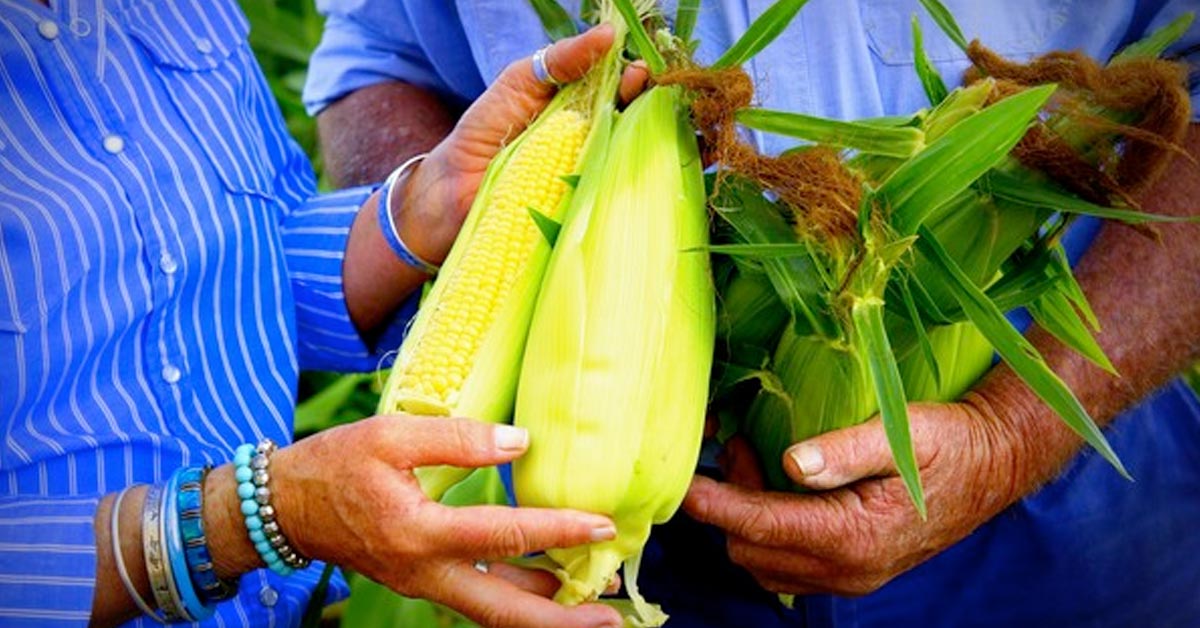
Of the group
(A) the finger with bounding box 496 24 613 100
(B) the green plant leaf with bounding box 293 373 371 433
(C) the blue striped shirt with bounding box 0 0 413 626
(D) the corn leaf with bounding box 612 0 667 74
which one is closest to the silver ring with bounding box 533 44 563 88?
(A) the finger with bounding box 496 24 613 100

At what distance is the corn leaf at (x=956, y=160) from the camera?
32.8 inches

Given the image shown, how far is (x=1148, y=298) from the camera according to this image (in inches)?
46.7

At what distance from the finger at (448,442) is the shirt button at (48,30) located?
496 mm

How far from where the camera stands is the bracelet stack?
36.8 inches

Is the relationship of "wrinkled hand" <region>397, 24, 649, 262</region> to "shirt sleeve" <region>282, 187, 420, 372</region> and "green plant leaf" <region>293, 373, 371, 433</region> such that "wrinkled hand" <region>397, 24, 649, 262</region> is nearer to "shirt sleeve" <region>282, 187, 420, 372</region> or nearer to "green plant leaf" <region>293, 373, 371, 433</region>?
"shirt sleeve" <region>282, 187, 420, 372</region>

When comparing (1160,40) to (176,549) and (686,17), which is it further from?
(176,549)

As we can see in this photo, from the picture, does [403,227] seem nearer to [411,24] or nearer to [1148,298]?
[411,24]

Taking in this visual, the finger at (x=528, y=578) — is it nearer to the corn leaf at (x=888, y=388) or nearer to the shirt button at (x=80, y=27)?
the corn leaf at (x=888, y=388)

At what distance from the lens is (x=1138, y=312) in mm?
1183

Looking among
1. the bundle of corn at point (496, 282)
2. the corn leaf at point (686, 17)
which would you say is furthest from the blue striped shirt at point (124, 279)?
the corn leaf at point (686, 17)

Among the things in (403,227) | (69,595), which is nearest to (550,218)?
(403,227)

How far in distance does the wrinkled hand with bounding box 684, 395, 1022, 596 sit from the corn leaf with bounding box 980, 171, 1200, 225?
0.21 metres

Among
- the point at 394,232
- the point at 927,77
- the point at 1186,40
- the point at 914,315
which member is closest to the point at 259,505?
the point at 394,232

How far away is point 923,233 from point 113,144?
693 millimetres
